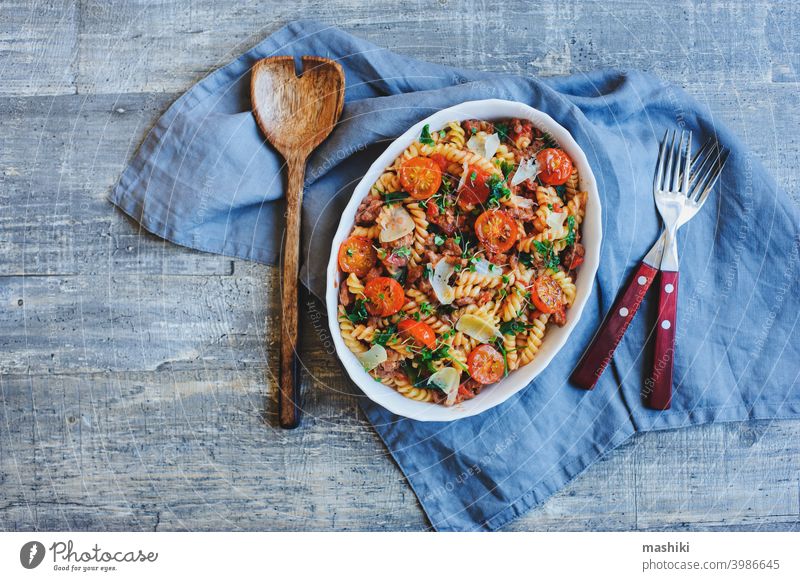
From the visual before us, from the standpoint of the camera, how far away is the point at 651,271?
7.49 feet

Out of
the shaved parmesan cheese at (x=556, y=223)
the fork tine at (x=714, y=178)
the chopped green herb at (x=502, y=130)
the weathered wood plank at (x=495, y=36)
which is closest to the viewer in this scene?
the shaved parmesan cheese at (x=556, y=223)

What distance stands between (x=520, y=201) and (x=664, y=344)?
0.79 metres

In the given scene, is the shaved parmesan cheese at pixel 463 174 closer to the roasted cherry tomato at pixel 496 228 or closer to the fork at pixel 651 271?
the roasted cherry tomato at pixel 496 228

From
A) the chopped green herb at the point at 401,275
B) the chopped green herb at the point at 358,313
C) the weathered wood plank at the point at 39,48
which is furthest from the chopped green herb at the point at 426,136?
the weathered wood plank at the point at 39,48

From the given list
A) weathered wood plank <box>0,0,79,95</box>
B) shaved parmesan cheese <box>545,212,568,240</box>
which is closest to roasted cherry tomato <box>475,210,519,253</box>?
shaved parmesan cheese <box>545,212,568,240</box>

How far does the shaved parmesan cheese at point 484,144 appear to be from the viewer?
2.14 m

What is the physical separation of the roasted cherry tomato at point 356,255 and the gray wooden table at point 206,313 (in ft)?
1.23

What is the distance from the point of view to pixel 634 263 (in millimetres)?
2324

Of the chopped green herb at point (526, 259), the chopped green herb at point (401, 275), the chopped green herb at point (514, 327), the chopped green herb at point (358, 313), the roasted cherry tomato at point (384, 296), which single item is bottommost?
the chopped green herb at point (514, 327)

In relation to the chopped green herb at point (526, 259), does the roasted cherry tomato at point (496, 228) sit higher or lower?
higher

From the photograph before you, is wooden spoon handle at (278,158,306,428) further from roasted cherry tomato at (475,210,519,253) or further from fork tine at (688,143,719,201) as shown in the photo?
fork tine at (688,143,719,201)

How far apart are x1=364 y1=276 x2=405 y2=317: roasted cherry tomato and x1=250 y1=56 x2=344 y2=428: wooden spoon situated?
13.0 inches

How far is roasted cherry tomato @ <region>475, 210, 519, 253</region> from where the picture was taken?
2098mm
